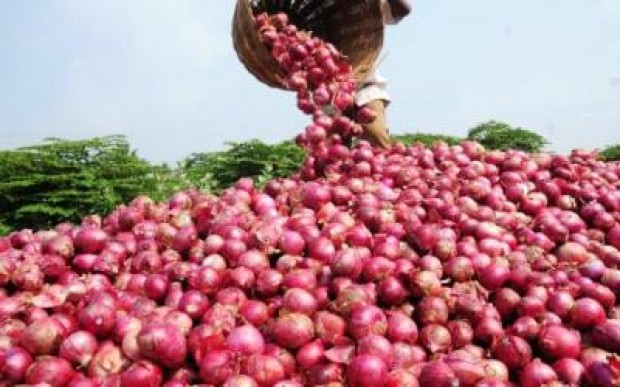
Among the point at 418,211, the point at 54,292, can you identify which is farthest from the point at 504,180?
the point at 54,292

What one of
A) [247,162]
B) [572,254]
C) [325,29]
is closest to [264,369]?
[572,254]

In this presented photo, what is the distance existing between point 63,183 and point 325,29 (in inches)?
129

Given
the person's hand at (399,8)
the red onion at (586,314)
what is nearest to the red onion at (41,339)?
the red onion at (586,314)

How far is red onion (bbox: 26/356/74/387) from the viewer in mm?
1613

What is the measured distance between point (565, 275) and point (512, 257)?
7.5 inches

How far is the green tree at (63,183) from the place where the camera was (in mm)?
6480

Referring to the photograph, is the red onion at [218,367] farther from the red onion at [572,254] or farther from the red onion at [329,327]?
the red onion at [572,254]

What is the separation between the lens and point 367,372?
1.50 metres

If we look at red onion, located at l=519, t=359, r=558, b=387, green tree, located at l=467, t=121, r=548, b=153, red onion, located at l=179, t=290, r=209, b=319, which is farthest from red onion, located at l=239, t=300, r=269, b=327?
green tree, located at l=467, t=121, r=548, b=153

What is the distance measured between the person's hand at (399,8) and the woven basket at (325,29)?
1.96ft

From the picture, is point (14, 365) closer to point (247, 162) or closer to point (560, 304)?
point (560, 304)

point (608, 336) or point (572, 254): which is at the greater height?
point (572, 254)

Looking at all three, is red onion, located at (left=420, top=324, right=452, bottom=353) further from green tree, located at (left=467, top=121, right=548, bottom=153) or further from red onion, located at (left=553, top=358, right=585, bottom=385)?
green tree, located at (left=467, top=121, right=548, bottom=153)

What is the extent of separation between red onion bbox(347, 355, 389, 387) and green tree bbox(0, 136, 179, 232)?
17.9 ft
